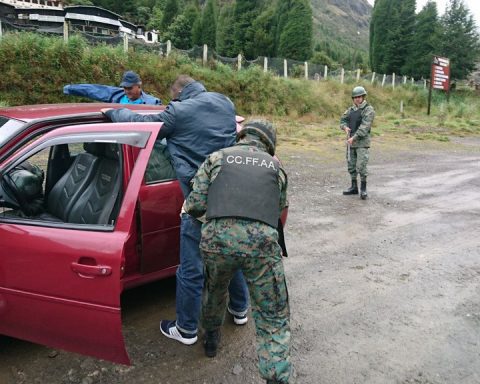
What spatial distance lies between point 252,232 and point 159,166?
1198 millimetres

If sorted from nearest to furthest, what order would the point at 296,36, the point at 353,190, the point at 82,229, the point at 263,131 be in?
the point at 82,229 < the point at 263,131 < the point at 353,190 < the point at 296,36

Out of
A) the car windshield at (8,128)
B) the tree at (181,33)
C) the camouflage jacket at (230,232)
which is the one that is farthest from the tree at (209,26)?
the camouflage jacket at (230,232)

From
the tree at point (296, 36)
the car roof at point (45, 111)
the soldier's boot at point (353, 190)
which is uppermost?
the tree at point (296, 36)

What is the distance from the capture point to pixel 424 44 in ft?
131

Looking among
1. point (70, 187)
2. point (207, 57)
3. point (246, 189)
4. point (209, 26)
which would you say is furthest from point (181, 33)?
point (246, 189)

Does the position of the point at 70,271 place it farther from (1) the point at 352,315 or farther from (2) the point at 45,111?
(1) the point at 352,315

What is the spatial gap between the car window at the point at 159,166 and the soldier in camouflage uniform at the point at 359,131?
15.2ft

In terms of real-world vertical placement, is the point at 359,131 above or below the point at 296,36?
below

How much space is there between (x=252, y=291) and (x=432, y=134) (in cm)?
1752

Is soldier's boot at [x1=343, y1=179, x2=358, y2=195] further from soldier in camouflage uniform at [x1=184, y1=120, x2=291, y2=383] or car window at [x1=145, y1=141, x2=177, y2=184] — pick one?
soldier in camouflage uniform at [x1=184, y1=120, x2=291, y2=383]

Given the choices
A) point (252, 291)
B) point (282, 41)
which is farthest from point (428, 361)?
point (282, 41)

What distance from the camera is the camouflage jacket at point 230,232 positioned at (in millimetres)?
2395

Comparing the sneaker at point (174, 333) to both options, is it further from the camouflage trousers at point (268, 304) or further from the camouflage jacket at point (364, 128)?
the camouflage jacket at point (364, 128)

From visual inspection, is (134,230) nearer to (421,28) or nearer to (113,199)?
(113,199)
